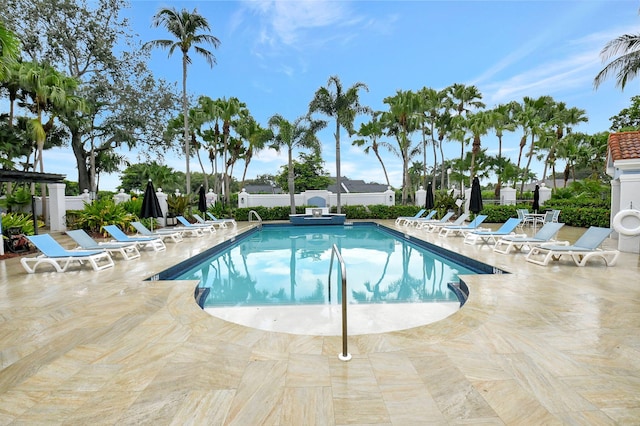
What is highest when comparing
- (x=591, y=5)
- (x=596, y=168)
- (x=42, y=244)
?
(x=591, y=5)

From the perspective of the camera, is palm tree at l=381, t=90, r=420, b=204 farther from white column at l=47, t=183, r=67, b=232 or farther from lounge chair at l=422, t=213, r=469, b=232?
white column at l=47, t=183, r=67, b=232

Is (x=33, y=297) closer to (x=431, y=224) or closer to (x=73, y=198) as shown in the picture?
(x=431, y=224)

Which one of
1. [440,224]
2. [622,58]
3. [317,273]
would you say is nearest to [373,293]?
[317,273]

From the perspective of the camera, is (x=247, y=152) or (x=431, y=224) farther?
(x=247, y=152)

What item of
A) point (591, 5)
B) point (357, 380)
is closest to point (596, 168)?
point (591, 5)

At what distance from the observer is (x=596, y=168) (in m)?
29.0

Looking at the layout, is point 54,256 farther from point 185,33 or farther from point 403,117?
point 403,117

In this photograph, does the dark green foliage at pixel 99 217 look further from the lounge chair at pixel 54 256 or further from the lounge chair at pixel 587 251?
the lounge chair at pixel 587 251

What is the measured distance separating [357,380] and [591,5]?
16.4 m

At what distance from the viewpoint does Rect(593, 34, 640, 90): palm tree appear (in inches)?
543

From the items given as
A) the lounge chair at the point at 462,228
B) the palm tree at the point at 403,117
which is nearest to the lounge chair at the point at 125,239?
the lounge chair at the point at 462,228

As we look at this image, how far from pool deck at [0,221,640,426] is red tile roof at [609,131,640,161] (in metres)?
5.63

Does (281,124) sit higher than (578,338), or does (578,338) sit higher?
(281,124)

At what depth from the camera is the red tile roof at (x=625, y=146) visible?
827cm
